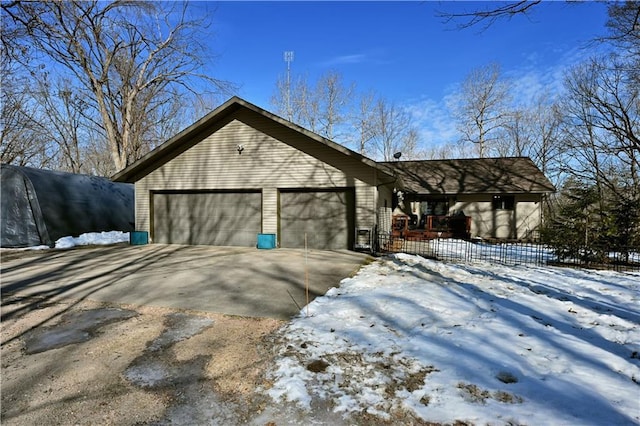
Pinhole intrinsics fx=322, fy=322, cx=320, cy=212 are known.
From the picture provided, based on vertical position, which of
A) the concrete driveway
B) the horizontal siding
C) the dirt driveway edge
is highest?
the horizontal siding

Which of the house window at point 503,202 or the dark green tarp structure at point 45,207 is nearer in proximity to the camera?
the dark green tarp structure at point 45,207

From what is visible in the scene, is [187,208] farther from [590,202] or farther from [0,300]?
[590,202]

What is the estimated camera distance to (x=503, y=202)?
17297 mm

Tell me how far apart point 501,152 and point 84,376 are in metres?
35.7

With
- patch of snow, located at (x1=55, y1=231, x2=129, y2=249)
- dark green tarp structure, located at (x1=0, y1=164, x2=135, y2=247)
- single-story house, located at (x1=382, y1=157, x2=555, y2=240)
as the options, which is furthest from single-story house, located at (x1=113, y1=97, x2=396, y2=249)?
single-story house, located at (x1=382, y1=157, x2=555, y2=240)

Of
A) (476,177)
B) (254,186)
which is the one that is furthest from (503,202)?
(254,186)

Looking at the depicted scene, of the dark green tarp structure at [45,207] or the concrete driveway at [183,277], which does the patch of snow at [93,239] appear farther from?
the concrete driveway at [183,277]

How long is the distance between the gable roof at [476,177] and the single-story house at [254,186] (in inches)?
217

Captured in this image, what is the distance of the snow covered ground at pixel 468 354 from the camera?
8.79 ft

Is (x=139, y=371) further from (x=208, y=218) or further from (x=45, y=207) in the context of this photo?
(x=45, y=207)

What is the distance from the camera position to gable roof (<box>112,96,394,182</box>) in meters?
11.4

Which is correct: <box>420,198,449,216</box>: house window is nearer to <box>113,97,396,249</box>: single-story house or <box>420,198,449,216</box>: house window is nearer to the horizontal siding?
<box>113,97,396,249</box>: single-story house

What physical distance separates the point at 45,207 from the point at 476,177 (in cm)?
2058

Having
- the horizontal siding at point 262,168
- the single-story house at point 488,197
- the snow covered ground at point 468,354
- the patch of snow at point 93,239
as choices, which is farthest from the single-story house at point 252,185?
the snow covered ground at point 468,354
